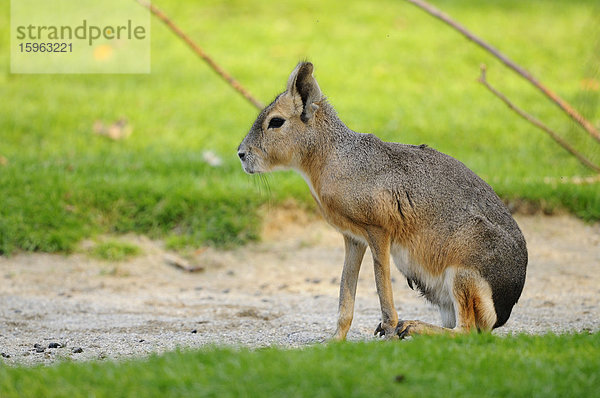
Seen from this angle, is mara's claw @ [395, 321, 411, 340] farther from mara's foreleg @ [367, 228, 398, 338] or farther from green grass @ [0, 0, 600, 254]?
green grass @ [0, 0, 600, 254]

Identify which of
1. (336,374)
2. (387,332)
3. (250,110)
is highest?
(250,110)

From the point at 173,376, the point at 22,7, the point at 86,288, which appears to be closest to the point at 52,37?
the point at 22,7

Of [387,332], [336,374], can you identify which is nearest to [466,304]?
[387,332]

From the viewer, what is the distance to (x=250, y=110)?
11234 millimetres

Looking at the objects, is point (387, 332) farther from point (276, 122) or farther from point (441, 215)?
point (276, 122)

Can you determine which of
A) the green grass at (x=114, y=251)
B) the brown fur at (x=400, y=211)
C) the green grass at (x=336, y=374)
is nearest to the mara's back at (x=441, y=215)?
the brown fur at (x=400, y=211)

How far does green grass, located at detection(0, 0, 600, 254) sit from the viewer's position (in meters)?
8.02

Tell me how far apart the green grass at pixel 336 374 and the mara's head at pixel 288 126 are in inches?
56.6

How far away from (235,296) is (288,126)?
7.08 ft

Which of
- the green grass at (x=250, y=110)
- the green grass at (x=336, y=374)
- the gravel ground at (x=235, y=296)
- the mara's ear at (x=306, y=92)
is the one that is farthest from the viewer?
the green grass at (x=250, y=110)

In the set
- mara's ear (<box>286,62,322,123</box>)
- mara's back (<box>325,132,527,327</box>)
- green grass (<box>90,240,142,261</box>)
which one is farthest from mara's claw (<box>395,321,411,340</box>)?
green grass (<box>90,240,142,261</box>)

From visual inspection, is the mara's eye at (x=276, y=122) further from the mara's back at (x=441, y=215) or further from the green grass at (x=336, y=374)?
the green grass at (x=336, y=374)

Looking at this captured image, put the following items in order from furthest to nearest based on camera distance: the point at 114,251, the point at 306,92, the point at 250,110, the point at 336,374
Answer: the point at 250,110, the point at 114,251, the point at 306,92, the point at 336,374

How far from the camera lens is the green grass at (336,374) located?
3656 mm
